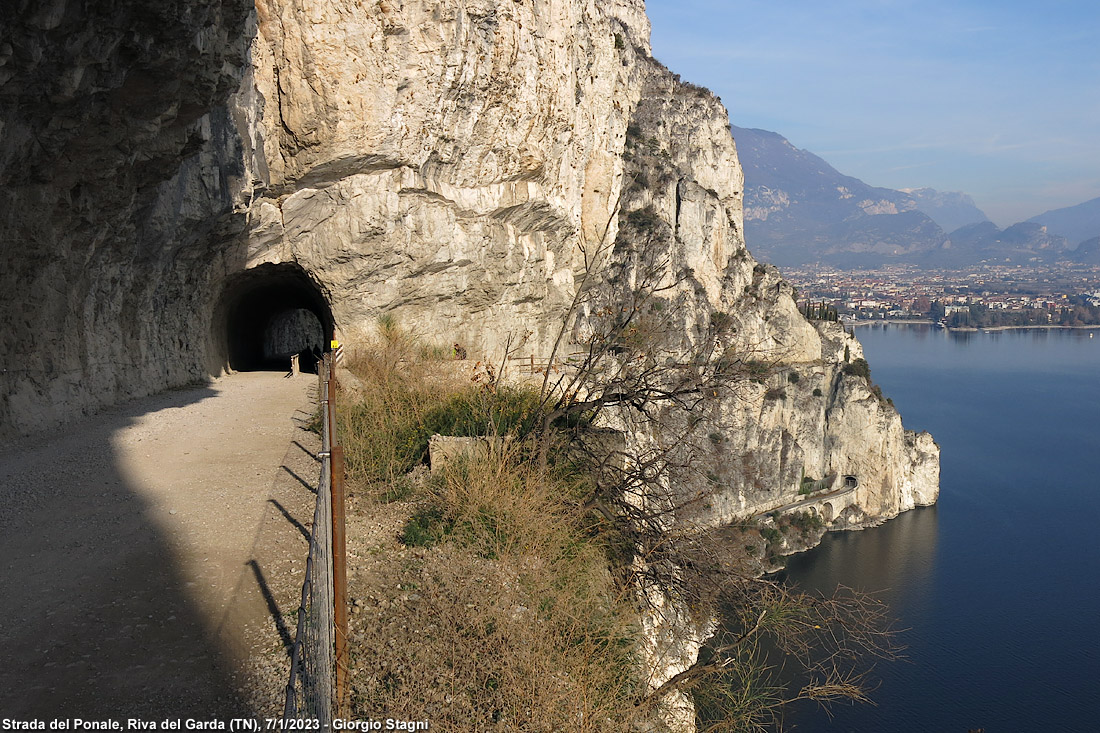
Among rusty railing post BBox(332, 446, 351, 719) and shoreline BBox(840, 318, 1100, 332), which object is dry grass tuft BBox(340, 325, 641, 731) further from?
shoreline BBox(840, 318, 1100, 332)

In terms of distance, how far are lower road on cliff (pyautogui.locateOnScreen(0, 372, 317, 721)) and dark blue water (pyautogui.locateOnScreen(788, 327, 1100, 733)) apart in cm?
831

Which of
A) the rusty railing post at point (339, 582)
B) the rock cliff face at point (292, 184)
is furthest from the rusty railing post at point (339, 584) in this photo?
the rock cliff face at point (292, 184)

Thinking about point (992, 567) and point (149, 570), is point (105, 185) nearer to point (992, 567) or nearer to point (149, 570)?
point (149, 570)

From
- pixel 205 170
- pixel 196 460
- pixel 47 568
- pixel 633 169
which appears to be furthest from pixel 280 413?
pixel 633 169

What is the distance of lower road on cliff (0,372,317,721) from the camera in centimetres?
384

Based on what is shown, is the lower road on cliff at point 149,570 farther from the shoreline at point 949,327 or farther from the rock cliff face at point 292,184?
the shoreline at point 949,327

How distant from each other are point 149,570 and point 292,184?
41.4ft

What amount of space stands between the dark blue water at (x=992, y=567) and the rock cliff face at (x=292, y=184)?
11.0 meters

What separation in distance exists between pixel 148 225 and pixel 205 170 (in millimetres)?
1406

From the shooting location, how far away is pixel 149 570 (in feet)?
17.4

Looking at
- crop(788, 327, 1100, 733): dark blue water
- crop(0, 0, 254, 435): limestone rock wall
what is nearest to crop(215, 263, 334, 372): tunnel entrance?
crop(0, 0, 254, 435): limestone rock wall

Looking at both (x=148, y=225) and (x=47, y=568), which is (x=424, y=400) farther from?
(x=148, y=225)

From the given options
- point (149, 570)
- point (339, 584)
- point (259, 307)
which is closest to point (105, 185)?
point (149, 570)

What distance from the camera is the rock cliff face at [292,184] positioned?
7734 millimetres
